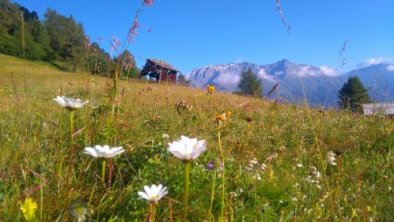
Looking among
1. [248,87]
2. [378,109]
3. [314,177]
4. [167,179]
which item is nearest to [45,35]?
[248,87]

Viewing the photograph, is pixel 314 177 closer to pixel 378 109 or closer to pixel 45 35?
pixel 378 109

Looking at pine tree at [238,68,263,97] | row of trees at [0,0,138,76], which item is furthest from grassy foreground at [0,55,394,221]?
row of trees at [0,0,138,76]

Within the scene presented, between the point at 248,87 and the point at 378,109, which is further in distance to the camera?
the point at 248,87

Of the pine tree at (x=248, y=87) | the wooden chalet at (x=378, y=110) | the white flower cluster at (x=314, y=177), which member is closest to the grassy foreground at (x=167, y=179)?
the white flower cluster at (x=314, y=177)

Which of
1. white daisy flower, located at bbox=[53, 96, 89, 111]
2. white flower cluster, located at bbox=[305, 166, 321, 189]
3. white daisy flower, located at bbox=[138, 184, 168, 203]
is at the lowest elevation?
white flower cluster, located at bbox=[305, 166, 321, 189]

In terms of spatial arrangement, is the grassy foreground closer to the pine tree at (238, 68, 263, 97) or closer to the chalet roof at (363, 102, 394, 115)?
the chalet roof at (363, 102, 394, 115)

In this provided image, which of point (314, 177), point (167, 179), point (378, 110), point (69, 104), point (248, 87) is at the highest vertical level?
point (69, 104)

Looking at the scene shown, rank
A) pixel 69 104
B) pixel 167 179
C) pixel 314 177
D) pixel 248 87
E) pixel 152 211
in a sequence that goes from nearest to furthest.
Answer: pixel 152 211
pixel 69 104
pixel 167 179
pixel 314 177
pixel 248 87

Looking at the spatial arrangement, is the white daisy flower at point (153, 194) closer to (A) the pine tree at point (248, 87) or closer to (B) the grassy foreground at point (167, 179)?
(B) the grassy foreground at point (167, 179)

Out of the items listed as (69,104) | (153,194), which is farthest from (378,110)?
(153,194)

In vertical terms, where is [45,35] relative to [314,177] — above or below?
above

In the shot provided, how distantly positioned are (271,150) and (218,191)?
2.38 m

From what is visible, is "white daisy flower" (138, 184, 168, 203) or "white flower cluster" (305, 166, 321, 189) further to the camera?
"white flower cluster" (305, 166, 321, 189)

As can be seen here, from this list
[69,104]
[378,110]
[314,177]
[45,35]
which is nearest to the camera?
[69,104]
